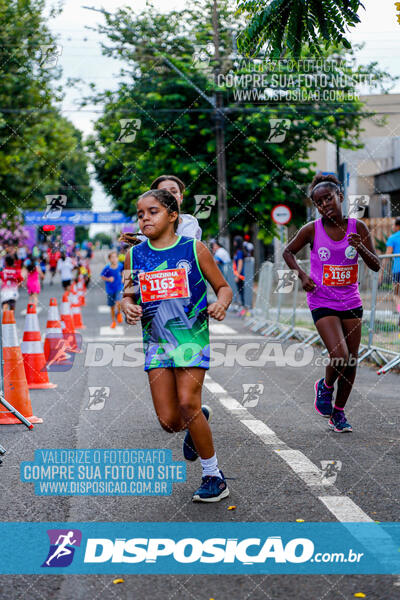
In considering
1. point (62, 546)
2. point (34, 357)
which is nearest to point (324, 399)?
point (62, 546)

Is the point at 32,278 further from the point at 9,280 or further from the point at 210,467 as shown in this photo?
the point at 210,467

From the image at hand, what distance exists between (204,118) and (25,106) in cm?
809

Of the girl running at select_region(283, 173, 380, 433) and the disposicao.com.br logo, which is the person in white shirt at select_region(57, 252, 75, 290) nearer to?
the girl running at select_region(283, 173, 380, 433)

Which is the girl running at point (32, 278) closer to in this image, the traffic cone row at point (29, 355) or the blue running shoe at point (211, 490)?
the traffic cone row at point (29, 355)

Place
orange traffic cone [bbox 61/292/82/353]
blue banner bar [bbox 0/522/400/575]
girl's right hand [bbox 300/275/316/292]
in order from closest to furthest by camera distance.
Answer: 1. blue banner bar [bbox 0/522/400/575]
2. girl's right hand [bbox 300/275/316/292]
3. orange traffic cone [bbox 61/292/82/353]

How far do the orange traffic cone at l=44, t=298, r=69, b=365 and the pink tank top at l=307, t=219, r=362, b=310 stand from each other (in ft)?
19.1

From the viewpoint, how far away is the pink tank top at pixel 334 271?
22.5 ft

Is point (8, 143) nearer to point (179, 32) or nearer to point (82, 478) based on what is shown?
point (179, 32)

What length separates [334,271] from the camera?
6.88 m

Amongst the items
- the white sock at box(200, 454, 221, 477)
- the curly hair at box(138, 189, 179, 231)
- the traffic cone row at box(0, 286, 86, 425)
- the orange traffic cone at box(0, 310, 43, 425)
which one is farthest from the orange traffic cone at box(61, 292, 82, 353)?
the white sock at box(200, 454, 221, 477)

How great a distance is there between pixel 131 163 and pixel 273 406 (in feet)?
76.2

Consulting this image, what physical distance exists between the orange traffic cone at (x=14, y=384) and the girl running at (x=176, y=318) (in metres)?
2.90

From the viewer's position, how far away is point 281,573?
3.73 metres

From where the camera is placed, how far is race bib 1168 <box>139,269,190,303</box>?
4.89 metres
